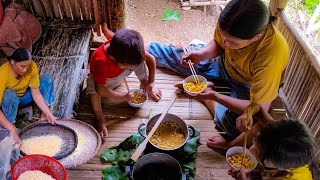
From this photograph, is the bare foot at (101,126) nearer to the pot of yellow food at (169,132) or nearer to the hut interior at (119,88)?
the hut interior at (119,88)

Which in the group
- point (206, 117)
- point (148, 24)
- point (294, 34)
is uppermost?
point (294, 34)

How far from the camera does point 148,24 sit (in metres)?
6.11

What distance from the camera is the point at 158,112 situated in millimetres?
3398

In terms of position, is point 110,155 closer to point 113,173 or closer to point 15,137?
point 113,173

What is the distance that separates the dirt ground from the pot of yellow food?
280cm

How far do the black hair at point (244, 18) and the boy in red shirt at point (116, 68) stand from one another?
0.79 meters

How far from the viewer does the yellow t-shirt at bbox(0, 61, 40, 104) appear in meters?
2.70

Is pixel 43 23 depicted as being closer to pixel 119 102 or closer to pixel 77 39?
pixel 77 39

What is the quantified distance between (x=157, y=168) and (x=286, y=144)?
42.6 inches

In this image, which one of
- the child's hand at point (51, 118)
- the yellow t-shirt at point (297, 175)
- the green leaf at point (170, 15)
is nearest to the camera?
the yellow t-shirt at point (297, 175)

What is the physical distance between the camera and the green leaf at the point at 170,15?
245 inches

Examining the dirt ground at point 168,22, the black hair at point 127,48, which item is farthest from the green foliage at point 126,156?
the dirt ground at point 168,22

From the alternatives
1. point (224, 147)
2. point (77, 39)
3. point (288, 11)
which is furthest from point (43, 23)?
point (288, 11)

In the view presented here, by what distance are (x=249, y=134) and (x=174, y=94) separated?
938 millimetres
